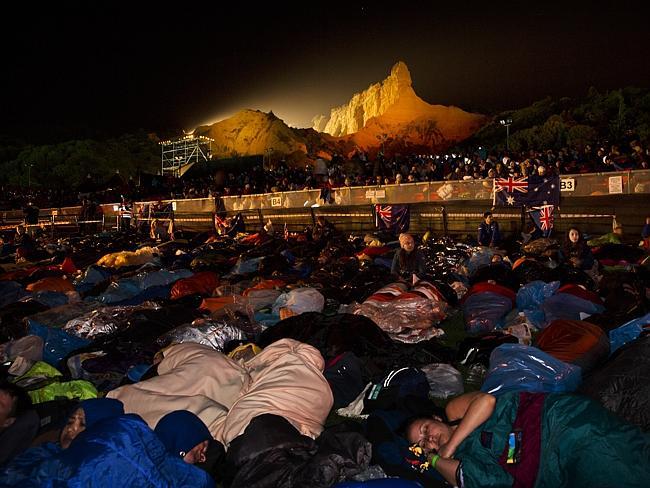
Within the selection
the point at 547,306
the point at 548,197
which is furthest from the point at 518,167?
the point at 547,306

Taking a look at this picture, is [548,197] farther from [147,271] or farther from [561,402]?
[561,402]

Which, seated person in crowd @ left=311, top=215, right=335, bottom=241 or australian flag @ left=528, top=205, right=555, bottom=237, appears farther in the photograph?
seated person in crowd @ left=311, top=215, right=335, bottom=241

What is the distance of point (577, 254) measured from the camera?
8.59 metres

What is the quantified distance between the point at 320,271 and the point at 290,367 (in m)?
6.04

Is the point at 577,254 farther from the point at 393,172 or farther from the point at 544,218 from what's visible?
the point at 393,172

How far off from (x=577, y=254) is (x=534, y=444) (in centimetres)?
663

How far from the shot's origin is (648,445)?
8.21 ft

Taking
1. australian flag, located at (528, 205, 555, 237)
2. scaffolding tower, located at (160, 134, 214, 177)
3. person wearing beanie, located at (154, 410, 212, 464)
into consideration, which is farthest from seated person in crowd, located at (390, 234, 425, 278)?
scaffolding tower, located at (160, 134, 214, 177)

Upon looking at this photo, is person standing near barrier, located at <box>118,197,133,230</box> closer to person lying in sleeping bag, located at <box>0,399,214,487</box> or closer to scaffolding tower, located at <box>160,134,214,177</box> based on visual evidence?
person lying in sleeping bag, located at <box>0,399,214,487</box>

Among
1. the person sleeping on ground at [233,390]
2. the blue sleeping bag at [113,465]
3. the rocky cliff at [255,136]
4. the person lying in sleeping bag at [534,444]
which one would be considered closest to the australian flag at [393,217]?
the person sleeping on ground at [233,390]

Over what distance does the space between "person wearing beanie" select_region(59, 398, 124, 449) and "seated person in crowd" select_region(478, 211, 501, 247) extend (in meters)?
9.65

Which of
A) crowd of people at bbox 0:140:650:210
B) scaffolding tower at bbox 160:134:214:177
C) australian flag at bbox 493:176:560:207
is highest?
scaffolding tower at bbox 160:134:214:177

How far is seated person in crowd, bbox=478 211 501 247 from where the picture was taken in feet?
37.9

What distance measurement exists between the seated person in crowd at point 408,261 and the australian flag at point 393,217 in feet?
20.8
